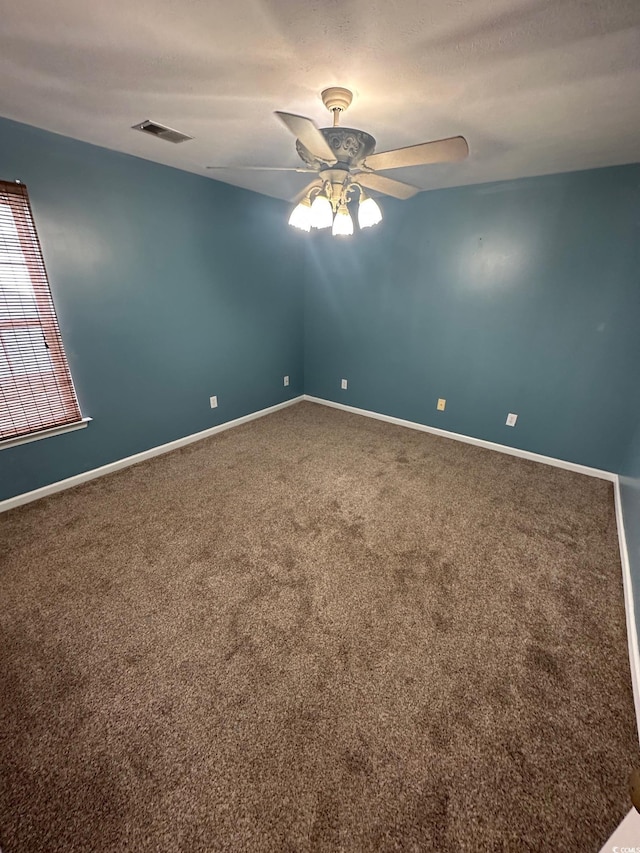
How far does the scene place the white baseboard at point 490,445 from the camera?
2909 millimetres

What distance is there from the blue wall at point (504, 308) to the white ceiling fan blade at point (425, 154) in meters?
1.87

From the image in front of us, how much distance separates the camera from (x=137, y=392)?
285cm

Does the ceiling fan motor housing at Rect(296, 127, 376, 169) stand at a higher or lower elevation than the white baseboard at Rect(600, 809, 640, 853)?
higher

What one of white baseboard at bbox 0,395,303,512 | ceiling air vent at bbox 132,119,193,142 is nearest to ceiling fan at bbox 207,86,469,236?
ceiling air vent at bbox 132,119,193,142

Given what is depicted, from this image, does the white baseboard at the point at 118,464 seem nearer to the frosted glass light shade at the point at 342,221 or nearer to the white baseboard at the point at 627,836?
the frosted glass light shade at the point at 342,221

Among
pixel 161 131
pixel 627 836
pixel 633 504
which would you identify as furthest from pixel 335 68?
pixel 633 504

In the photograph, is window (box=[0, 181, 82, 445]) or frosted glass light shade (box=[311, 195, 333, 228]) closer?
frosted glass light shade (box=[311, 195, 333, 228])

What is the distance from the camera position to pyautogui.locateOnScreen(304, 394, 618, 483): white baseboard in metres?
2.91

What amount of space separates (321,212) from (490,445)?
269 centimetres

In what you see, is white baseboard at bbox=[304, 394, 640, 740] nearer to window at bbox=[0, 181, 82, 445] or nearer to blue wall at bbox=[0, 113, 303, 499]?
blue wall at bbox=[0, 113, 303, 499]

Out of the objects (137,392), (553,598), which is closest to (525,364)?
(553,598)

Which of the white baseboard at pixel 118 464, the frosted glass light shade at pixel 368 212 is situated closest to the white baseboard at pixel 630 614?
the frosted glass light shade at pixel 368 212

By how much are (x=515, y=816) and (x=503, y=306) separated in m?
3.13

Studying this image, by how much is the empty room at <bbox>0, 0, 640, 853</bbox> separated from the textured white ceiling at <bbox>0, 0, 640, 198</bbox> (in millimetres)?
14
